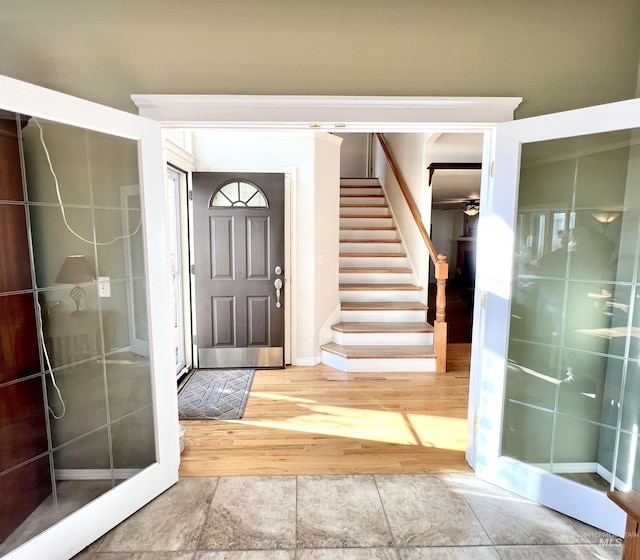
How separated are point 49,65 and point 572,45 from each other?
268 centimetres

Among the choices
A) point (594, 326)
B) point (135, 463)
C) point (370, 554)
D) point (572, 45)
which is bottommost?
point (370, 554)

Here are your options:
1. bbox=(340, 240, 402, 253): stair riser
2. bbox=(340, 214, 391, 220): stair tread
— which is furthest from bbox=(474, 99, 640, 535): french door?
bbox=(340, 214, 391, 220): stair tread

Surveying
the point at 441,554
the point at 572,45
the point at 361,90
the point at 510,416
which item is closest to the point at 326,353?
the point at 510,416

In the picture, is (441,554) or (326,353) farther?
(326,353)

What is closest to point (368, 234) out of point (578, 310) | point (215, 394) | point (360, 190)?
point (360, 190)

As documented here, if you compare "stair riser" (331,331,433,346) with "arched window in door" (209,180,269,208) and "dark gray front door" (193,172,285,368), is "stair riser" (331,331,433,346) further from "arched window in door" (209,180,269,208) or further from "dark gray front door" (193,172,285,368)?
"arched window in door" (209,180,269,208)

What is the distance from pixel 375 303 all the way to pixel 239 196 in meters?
2.02

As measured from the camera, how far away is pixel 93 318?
1.87 meters

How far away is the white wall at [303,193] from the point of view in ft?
12.3

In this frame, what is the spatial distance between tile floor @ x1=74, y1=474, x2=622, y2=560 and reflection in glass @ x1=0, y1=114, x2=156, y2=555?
1.10 feet

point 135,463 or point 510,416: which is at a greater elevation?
point 510,416

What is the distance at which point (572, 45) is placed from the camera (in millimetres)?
1946

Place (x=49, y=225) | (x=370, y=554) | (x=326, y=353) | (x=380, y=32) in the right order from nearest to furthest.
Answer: (x=370, y=554), (x=49, y=225), (x=380, y=32), (x=326, y=353)

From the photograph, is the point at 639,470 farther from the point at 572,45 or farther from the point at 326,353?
the point at 326,353
